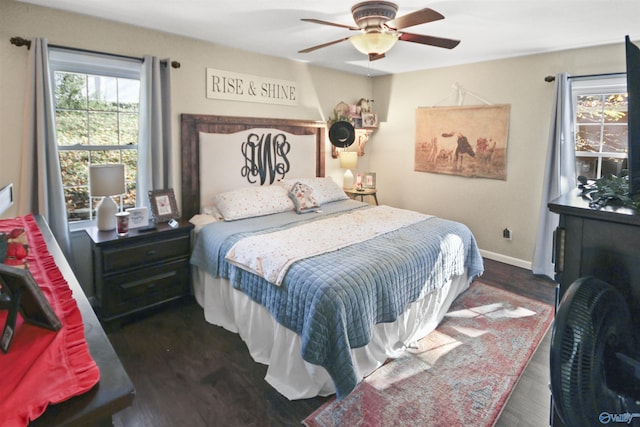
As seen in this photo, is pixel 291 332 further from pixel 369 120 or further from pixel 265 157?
pixel 369 120

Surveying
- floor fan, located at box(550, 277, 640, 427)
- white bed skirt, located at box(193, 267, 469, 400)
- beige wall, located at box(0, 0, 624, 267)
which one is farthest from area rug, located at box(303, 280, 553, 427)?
beige wall, located at box(0, 0, 624, 267)

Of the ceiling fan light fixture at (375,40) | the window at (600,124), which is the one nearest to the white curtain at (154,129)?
the ceiling fan light fixture at (375,40)

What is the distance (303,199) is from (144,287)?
1662 mm

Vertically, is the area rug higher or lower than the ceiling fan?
lower

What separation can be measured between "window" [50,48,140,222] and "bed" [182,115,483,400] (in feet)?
1.68

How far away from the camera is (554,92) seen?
3.68m

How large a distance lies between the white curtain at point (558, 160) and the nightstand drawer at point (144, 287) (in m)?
3.51

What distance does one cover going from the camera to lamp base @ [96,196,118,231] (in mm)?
2873

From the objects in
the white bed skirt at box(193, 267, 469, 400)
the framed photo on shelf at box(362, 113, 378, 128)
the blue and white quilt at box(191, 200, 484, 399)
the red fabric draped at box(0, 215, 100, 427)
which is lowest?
the white bed skirt at box(193, 267, 469, 400)

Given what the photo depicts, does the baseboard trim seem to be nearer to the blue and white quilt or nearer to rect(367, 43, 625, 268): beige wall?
rect(367, 43, 625, 268): beige wall

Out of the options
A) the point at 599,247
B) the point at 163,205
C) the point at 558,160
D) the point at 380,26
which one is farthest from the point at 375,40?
A: the point at 558,160

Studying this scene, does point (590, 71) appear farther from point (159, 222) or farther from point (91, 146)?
point (91, 146)

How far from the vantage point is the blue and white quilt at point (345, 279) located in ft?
6.54

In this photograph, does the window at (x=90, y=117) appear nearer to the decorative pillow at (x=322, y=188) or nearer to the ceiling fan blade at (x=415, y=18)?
the decorative pillow at (x=322, y=188)
